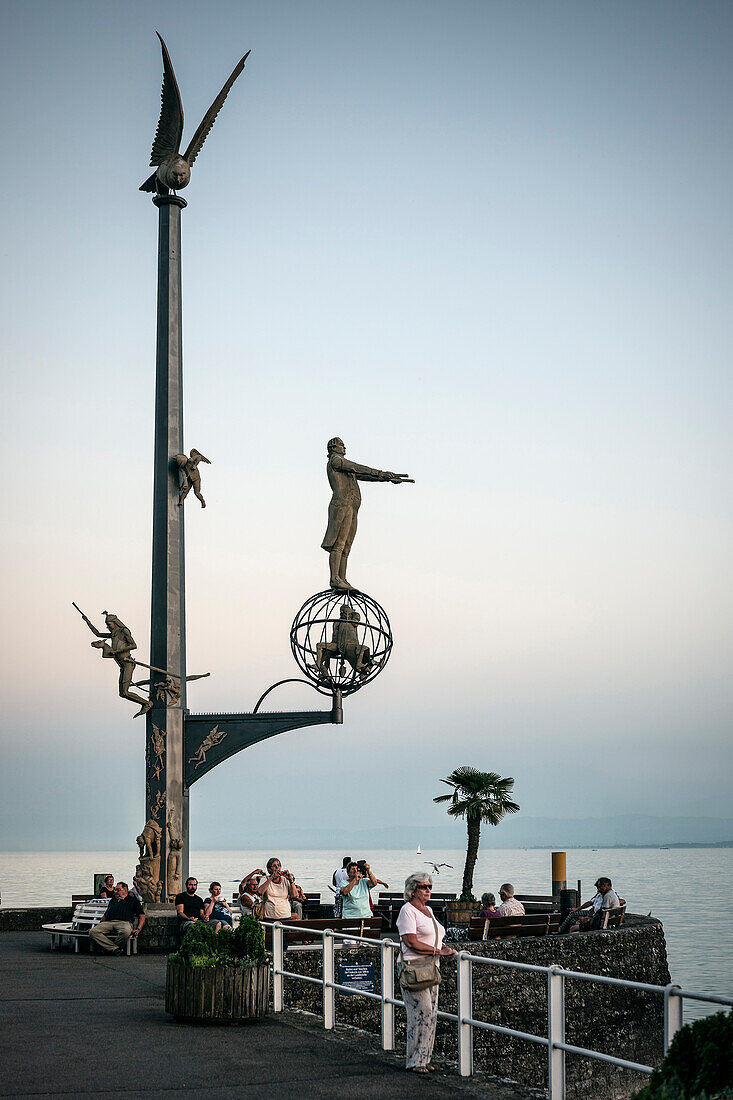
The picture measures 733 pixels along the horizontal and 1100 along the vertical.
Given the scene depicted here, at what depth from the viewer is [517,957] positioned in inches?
729

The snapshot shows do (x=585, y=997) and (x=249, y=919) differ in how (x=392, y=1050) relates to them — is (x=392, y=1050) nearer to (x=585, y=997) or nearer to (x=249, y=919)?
(x=249, y=919)

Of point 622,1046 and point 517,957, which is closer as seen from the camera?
point 517,957

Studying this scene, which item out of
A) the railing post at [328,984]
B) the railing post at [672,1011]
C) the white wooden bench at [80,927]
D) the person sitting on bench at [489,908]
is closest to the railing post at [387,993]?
the railing post at [328,984]

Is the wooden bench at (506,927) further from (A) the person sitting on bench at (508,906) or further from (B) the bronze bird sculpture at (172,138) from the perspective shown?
(B) the bronze bird sculpture at (172,138)

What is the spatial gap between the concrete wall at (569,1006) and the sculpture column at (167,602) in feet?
22.2

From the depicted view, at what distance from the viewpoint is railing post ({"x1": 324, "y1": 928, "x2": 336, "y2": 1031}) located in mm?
11617

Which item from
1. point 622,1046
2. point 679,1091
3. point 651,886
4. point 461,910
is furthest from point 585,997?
point 651,886

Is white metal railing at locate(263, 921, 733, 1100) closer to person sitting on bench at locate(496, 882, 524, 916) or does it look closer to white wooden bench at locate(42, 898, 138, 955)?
white wooden bench at locate(42, 898, 138, 955)

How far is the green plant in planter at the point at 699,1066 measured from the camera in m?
5.98

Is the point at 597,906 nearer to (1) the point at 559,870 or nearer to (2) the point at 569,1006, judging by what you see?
(2) the point at 569,1006

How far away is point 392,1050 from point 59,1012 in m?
3.79

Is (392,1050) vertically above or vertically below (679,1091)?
below

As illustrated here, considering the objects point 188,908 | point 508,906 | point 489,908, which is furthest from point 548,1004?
point 489,908

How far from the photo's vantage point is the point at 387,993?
10531mm
